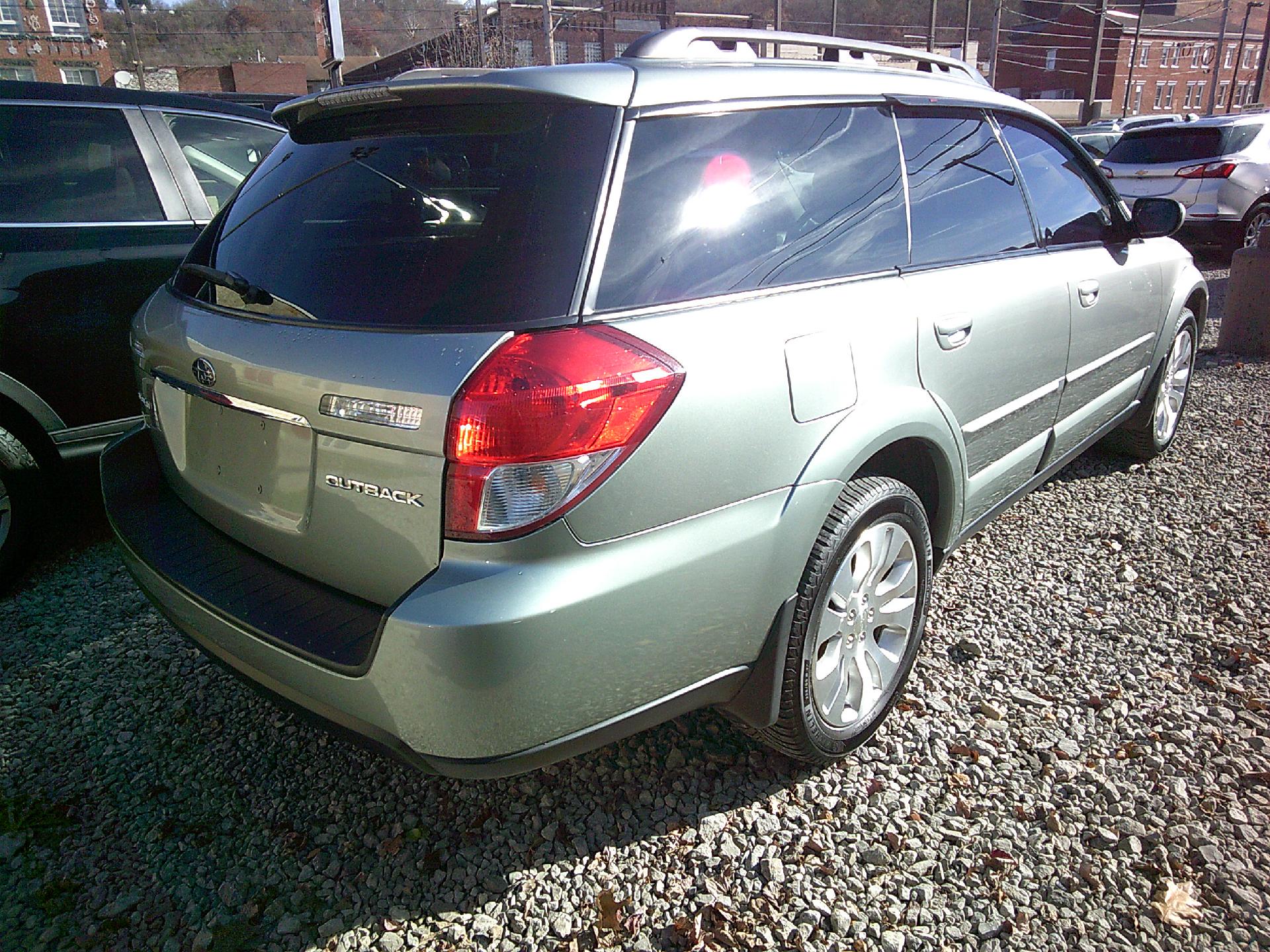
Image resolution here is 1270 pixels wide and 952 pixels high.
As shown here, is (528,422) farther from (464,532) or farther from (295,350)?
(295,350)

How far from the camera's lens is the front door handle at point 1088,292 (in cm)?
334

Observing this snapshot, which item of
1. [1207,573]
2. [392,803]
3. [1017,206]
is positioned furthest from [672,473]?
[1207,573]

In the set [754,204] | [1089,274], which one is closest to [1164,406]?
[1089,274]

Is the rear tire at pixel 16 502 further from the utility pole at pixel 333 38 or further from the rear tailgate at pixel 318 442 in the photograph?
the utility pole at pixel 333 38

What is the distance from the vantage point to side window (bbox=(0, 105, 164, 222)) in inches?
139

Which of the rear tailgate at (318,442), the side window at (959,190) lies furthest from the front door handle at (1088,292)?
the rear tailgate at (318,442)

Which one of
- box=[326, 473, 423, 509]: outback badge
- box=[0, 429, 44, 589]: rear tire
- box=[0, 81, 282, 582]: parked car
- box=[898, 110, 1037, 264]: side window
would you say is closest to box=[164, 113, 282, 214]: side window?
box=[0, 81, 282, 582]: parked car

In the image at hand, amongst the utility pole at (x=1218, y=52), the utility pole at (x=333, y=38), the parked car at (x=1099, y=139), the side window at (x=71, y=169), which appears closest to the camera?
the side window at (x=71, y=169)

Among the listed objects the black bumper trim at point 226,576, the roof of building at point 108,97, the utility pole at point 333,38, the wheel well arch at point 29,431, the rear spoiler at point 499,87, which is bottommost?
the wheel well arch at point 29,431

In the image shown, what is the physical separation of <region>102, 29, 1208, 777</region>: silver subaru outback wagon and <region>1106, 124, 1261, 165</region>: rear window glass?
10.5 m

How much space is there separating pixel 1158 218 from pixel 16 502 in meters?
4.91

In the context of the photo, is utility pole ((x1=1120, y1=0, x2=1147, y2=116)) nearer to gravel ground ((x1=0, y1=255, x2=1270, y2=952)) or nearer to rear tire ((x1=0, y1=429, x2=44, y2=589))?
gravel ground ((x1=0, y1=255, x2=1270, y2=952))

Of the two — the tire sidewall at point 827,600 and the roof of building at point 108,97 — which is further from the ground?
the roof of building at point 108,97

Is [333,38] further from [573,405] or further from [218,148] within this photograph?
[573,405]
